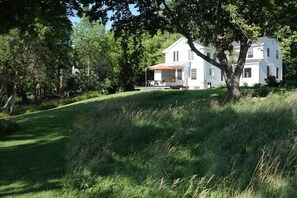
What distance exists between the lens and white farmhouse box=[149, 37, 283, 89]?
51562mm

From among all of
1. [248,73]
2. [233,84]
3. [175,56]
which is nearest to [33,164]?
[233,84]

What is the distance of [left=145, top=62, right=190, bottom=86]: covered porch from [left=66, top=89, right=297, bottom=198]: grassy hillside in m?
46.0

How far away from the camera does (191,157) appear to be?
251 inches

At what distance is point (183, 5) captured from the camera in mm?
19125

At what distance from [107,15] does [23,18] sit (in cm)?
959

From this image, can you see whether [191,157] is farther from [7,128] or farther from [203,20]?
[203,20]

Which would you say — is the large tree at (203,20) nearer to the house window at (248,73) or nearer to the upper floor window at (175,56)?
the house window at (248,73)

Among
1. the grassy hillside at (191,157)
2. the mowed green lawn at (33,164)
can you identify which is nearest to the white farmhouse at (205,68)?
the mowed green lawn at (33,164)

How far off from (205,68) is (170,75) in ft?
27.2

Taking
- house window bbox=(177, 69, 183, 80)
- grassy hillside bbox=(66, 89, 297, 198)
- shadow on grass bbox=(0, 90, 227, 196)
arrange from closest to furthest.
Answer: grassy hillside bbox=(66, 89, 297, 198)
shadow on grass bbox=(0, 90, 227, 196)
house window bbox=(177, 69, 183, 80)

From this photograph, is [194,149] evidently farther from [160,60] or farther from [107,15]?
[160,60]

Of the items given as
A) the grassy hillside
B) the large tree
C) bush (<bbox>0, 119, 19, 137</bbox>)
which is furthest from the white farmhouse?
the grassy hillside

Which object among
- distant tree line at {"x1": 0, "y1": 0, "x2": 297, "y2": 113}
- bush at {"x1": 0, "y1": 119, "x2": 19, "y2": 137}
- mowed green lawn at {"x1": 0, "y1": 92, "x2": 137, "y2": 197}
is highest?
distant tree line at {"x1": 0, "y1": 0, "x2": 297, "y2": 113}

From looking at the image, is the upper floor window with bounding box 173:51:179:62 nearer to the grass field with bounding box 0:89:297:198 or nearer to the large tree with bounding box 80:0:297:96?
the large tree with bounding box 80:0:297:96
